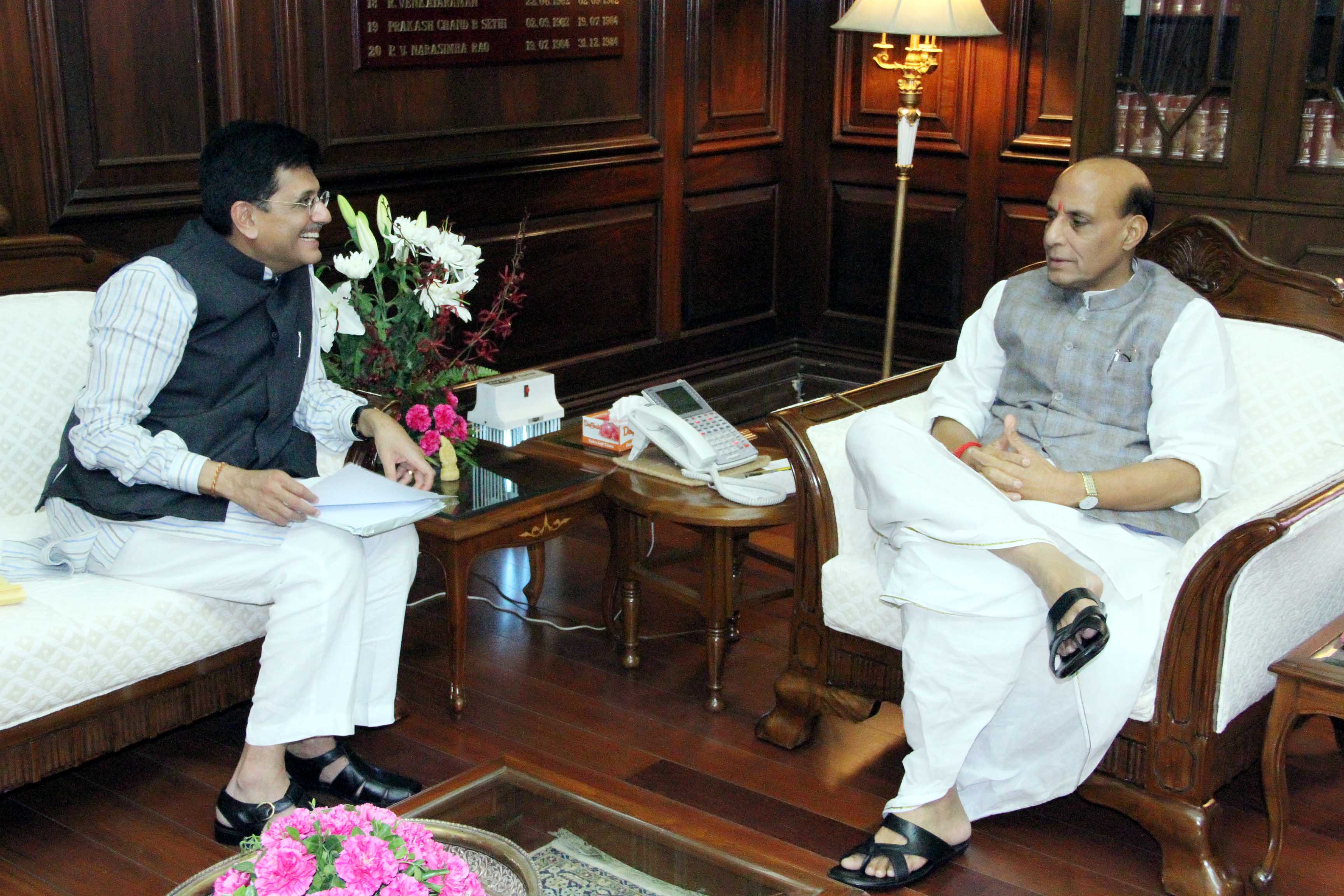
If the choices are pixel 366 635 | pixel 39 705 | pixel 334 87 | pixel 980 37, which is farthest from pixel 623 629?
pixel 980 37

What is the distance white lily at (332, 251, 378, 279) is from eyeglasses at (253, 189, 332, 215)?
0.33m

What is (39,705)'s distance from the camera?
237cm

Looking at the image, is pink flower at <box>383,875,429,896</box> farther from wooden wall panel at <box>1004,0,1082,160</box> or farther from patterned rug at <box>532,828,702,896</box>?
wooden wall panel at <box>1004,0,1082,160</box>

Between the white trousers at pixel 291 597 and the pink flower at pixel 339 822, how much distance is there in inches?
38.2

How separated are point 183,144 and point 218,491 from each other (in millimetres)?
1338

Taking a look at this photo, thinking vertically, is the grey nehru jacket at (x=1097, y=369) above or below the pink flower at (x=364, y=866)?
above

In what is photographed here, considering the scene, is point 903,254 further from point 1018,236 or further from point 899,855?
point 899,855

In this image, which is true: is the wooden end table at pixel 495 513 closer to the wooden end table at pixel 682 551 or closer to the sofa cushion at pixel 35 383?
the wooden end table at pixel 682 551

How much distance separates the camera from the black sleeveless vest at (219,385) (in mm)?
2553

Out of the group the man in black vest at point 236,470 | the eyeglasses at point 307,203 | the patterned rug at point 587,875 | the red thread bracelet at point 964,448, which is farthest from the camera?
the red thread bracelet at point 964,448

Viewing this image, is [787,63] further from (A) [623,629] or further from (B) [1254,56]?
(A) [623,629]

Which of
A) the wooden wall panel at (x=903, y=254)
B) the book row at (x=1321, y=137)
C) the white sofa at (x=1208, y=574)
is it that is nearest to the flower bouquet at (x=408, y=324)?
the white sofa at (x=1208, y=574)

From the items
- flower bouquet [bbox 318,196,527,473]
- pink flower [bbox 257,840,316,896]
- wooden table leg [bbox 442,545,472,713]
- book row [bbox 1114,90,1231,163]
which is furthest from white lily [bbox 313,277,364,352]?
book row [bbox 1114,90,1231,163]

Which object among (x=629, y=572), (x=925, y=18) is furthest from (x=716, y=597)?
(x=925, y=18)
